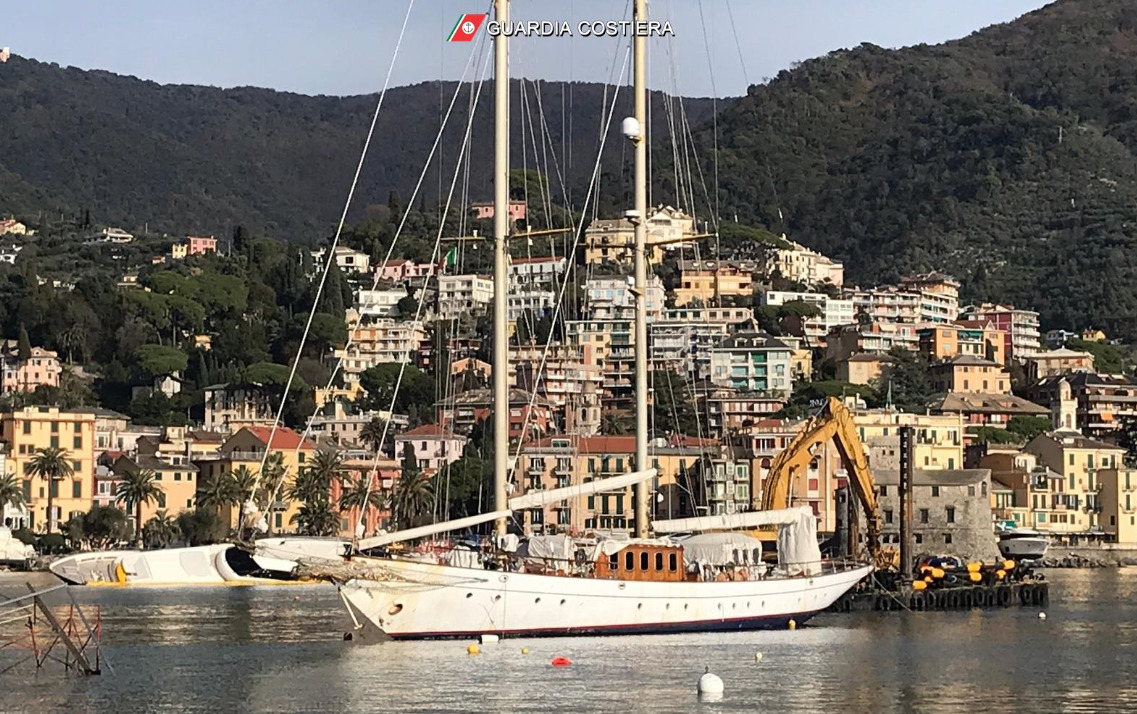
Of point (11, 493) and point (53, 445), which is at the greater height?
point (53, 445)

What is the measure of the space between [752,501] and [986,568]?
55.2m

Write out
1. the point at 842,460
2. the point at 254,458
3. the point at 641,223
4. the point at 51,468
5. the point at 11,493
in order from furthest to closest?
1. the point at 254,458
2. the point at 51,468
3. the point at 11,493
4. the point at 842,460
5. the point at 641,223

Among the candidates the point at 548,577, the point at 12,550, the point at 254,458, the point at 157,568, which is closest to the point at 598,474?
the point at 254,458

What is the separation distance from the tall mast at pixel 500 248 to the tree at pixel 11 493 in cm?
9396

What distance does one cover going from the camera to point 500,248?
211 ft

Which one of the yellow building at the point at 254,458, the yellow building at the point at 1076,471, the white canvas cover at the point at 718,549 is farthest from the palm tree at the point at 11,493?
the white canvas cover at the point at 718,549

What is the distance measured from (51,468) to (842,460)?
83150 millimetres

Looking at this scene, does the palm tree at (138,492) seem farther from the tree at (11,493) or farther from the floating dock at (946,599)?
the floating dock at (946,599)

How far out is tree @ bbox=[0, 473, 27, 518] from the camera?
497 ft

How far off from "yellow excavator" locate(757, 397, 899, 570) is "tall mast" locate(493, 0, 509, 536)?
846 inches

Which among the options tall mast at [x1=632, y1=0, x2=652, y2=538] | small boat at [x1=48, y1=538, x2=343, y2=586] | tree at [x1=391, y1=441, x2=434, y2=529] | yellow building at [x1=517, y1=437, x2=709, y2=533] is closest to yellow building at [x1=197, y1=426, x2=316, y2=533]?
tree at [x1=391, y1=441, x2=434, y2=529]

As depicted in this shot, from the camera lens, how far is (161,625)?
8075cm

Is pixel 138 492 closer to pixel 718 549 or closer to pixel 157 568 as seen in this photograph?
pixel 157 568

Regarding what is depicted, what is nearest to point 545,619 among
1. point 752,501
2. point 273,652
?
point 273,652
